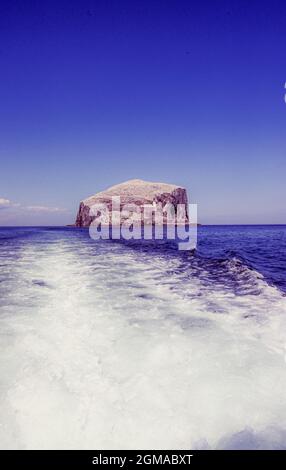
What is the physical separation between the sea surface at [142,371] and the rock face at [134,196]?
103 metres

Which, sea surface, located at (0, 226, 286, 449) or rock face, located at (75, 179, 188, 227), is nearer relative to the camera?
sea surface, located at (0, 226, 286, 449)

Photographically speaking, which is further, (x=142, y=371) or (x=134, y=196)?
(x=134, y=196)

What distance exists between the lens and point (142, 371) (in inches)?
127

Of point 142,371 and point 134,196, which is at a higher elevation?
point 134,196

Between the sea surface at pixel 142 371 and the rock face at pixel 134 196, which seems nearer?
the sea surface at pixel 142 371

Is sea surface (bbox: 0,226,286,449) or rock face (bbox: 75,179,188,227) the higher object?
rock face (bbox: 75,179,188,227)

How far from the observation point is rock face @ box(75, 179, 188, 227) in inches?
4451

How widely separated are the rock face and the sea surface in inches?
4065

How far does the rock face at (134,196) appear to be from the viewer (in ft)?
371

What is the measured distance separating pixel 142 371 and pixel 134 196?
11269 centimetres

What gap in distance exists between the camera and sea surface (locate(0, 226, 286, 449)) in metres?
2.36
